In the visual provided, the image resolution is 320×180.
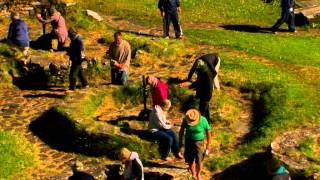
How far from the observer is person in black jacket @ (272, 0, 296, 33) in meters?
30.2

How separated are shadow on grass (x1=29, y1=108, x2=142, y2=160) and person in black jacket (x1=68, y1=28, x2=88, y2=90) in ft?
4.93

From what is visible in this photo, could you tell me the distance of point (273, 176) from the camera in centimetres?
1487

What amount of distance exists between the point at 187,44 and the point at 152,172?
9.93 metres

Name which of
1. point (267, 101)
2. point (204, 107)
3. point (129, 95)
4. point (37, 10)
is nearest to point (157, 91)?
point (204, 107)

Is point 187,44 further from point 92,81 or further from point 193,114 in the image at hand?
point 193,114

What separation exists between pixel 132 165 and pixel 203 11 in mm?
18041

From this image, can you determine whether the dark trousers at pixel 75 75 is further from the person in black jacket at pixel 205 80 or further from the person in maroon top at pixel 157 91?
the person in black jacket at pixel 205 80

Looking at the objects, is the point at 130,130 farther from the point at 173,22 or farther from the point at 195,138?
the point at 173,22

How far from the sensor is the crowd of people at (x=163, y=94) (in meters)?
17.0

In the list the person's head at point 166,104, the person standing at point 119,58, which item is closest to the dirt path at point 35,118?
the person standing at point 119,58

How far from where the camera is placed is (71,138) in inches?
792

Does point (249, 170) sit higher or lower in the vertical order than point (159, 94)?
lower

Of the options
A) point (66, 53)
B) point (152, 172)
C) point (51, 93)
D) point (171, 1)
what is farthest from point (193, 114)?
point (171, 1)

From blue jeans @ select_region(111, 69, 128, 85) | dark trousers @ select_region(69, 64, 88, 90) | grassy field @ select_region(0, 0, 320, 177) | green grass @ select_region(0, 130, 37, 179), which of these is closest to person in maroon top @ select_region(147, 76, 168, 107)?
grassy field @ select_region(0, 0, 320, 177)
